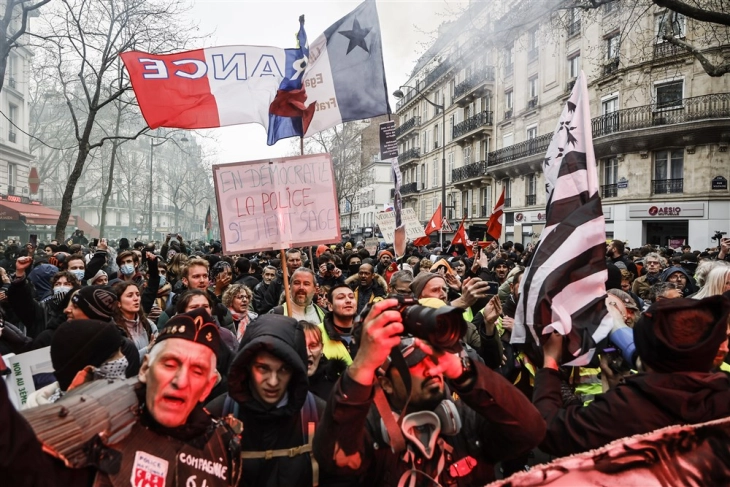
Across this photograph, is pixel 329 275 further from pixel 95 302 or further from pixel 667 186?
pixel 667 186

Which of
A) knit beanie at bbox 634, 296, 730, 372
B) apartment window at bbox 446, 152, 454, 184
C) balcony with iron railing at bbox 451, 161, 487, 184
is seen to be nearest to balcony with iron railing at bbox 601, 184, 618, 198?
balcony with iron railing at bbox 451, 161, 487, 184

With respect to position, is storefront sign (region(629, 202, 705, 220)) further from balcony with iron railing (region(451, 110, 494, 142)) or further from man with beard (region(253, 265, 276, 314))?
man with beard (region(253, 265, 276, 314))

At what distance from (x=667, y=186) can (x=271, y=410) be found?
24.7 metres

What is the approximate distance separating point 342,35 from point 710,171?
2173cm

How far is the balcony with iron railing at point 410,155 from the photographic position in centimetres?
5044

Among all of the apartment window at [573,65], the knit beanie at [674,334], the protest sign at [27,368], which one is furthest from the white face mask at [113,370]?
the apartment window at [573,65]

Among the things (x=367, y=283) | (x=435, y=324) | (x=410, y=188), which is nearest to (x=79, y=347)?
(x=435, y=324)

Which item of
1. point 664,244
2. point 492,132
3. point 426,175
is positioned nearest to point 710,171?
point 664,244

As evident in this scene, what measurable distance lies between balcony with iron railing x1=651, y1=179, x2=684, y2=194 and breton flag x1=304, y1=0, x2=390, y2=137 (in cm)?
2149

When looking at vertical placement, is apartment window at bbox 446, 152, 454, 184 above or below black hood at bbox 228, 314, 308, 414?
above

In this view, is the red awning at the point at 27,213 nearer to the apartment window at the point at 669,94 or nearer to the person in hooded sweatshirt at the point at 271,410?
the person in hooded sweatshirt at the point at 271,410

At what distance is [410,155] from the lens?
170 ft

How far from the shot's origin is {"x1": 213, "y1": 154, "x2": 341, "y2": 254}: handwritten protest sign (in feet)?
12.8

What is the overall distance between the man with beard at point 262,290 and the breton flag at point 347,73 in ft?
8.68
